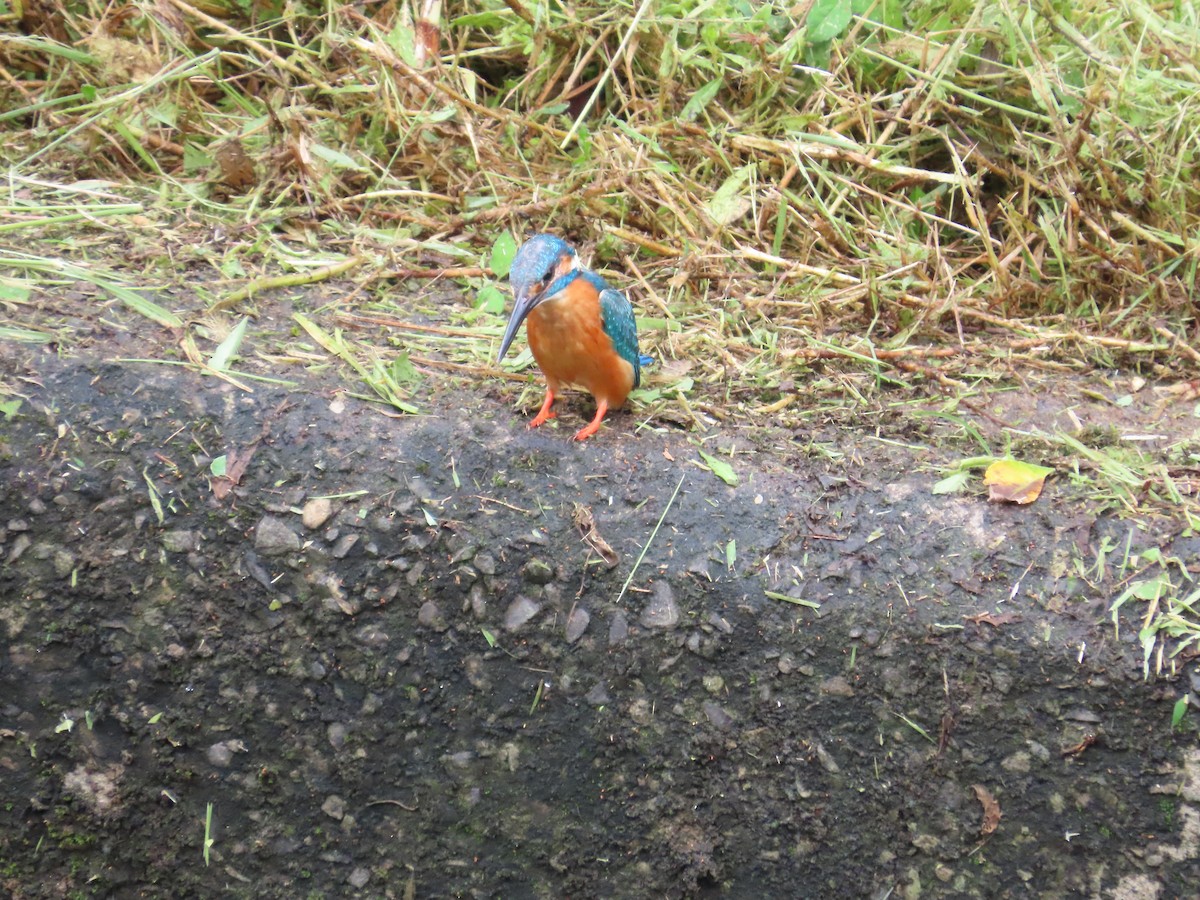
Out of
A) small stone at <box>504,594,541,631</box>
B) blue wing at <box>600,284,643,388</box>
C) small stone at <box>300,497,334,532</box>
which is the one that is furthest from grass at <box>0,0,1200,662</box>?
small stone at <box>504,594,541,631</box>

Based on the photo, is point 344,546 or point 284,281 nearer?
point 344,546

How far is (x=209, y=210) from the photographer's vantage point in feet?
11.9

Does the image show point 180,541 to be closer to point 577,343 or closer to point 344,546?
point 344,546

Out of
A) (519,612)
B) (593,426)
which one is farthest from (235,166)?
(519,612)

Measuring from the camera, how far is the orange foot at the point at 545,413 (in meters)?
2.84

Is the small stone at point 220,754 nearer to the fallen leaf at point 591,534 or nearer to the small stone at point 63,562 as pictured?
the small stone at point 63,562

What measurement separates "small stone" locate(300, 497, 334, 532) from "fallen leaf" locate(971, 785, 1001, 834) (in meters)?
1.69

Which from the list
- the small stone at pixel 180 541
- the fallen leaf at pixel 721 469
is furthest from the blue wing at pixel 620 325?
the small stone at pixel 180 541

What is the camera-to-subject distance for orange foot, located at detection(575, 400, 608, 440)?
2777 millimetres

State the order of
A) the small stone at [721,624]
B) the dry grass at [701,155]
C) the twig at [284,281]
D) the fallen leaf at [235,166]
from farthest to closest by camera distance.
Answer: the fallen leaf at [235,166], the dry grass at [701,155], the twig at [284,281], the small stone at [721,624]

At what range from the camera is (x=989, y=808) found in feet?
8.00

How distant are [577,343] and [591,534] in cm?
54

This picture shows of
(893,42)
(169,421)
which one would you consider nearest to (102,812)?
(169,421)

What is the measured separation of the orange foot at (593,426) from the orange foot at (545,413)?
11 cm
